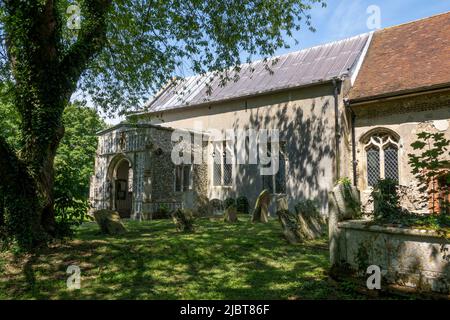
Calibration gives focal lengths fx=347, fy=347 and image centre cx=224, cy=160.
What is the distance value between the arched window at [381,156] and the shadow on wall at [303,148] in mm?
1536

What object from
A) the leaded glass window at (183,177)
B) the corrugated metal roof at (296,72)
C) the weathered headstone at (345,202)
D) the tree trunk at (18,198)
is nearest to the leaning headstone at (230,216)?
the leaded glass window at (183,177)

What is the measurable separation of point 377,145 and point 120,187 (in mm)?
12873

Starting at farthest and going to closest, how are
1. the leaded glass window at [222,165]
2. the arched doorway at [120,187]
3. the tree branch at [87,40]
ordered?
the leaded glass window at [222,165] → the arched doorway at [120,187] → the tree branch at [87,40]

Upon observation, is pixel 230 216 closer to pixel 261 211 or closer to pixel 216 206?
pixel 261 211

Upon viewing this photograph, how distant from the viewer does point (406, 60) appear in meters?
14.7

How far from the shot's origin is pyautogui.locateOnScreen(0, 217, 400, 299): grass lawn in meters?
4.96

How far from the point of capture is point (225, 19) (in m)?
11.3

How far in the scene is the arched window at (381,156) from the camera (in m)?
13.7

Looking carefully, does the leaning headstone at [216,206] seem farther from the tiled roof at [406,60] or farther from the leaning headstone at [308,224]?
the tiled roof at [406,60]

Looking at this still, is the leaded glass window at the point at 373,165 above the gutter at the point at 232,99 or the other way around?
the other way around

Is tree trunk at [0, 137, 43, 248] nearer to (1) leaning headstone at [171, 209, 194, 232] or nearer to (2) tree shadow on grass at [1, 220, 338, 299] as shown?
(2) tree shadow on grass at [1, 220, 338, 299]

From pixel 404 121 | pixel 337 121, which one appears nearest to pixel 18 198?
pixel 337 121
